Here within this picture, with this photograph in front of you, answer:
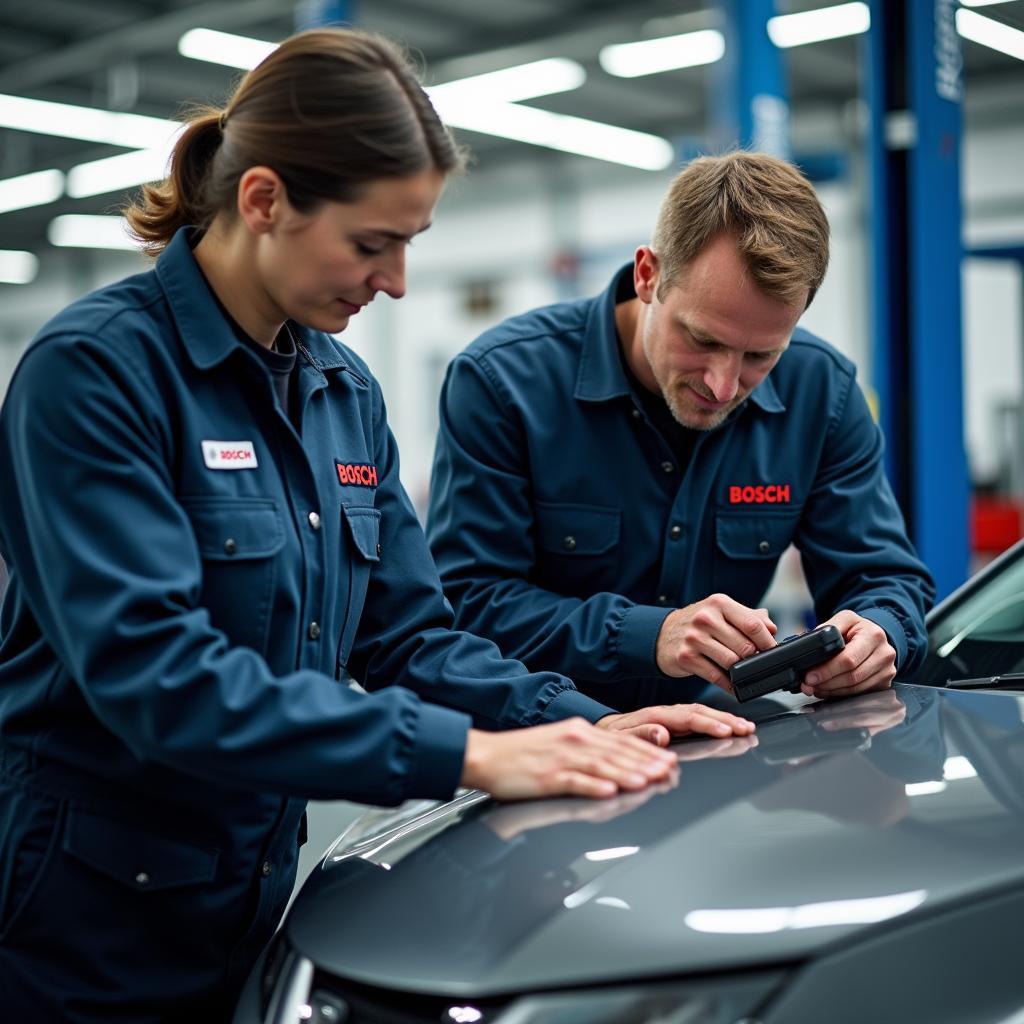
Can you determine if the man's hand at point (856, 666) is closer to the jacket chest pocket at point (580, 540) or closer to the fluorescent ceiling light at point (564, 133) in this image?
the jacket chest pocket at point (580, 540)

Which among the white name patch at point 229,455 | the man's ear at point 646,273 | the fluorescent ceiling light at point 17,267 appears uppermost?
the fluorescent ceiling light at point 17,267

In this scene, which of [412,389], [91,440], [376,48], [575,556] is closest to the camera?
[91,440]

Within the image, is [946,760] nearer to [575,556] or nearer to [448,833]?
[448,833]

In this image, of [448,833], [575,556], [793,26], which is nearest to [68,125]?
[793,26]

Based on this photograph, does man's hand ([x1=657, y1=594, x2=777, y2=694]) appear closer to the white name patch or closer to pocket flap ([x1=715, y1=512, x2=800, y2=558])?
pocket flap ([x1=715, y1=512, x2=800, y2=558])

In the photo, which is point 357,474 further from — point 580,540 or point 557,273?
point 557,273

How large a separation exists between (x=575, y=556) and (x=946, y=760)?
0.83m

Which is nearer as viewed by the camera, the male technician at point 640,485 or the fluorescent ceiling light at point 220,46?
the male technician at point 640,485

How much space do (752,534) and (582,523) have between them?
0.90 ft

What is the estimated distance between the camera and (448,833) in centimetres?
129

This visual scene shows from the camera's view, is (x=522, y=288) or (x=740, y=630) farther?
(x=522, y=288)

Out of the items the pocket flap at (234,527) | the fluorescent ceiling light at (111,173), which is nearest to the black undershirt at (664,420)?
the pocket flap at (234,527)

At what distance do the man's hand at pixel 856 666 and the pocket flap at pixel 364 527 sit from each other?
0.60 metres

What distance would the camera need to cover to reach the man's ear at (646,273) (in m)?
1.89
